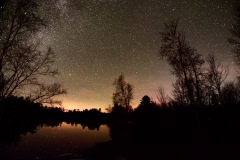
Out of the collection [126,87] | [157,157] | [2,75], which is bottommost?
[157,157]

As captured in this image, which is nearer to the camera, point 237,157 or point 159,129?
point 237,157

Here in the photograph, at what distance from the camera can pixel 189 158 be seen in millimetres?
10688

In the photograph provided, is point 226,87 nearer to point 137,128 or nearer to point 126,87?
point 126,87

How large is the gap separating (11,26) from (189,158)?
40.8 feet

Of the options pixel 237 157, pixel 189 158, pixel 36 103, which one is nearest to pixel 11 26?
pixel 36 103

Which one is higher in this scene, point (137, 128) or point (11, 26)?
point (11, 26)

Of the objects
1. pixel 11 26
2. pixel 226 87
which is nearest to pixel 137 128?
pixel 11 26

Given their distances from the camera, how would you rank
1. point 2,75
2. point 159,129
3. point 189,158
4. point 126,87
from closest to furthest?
point 2,75
point 189,158
point 159,129
point 126,87

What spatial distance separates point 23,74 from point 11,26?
2.76m

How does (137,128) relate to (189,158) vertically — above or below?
above

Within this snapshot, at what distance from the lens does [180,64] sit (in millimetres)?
16547

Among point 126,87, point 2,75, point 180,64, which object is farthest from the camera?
point 126,87

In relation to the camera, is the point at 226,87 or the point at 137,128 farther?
the point at 226,87

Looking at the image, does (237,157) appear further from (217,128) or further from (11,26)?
(11,26)
